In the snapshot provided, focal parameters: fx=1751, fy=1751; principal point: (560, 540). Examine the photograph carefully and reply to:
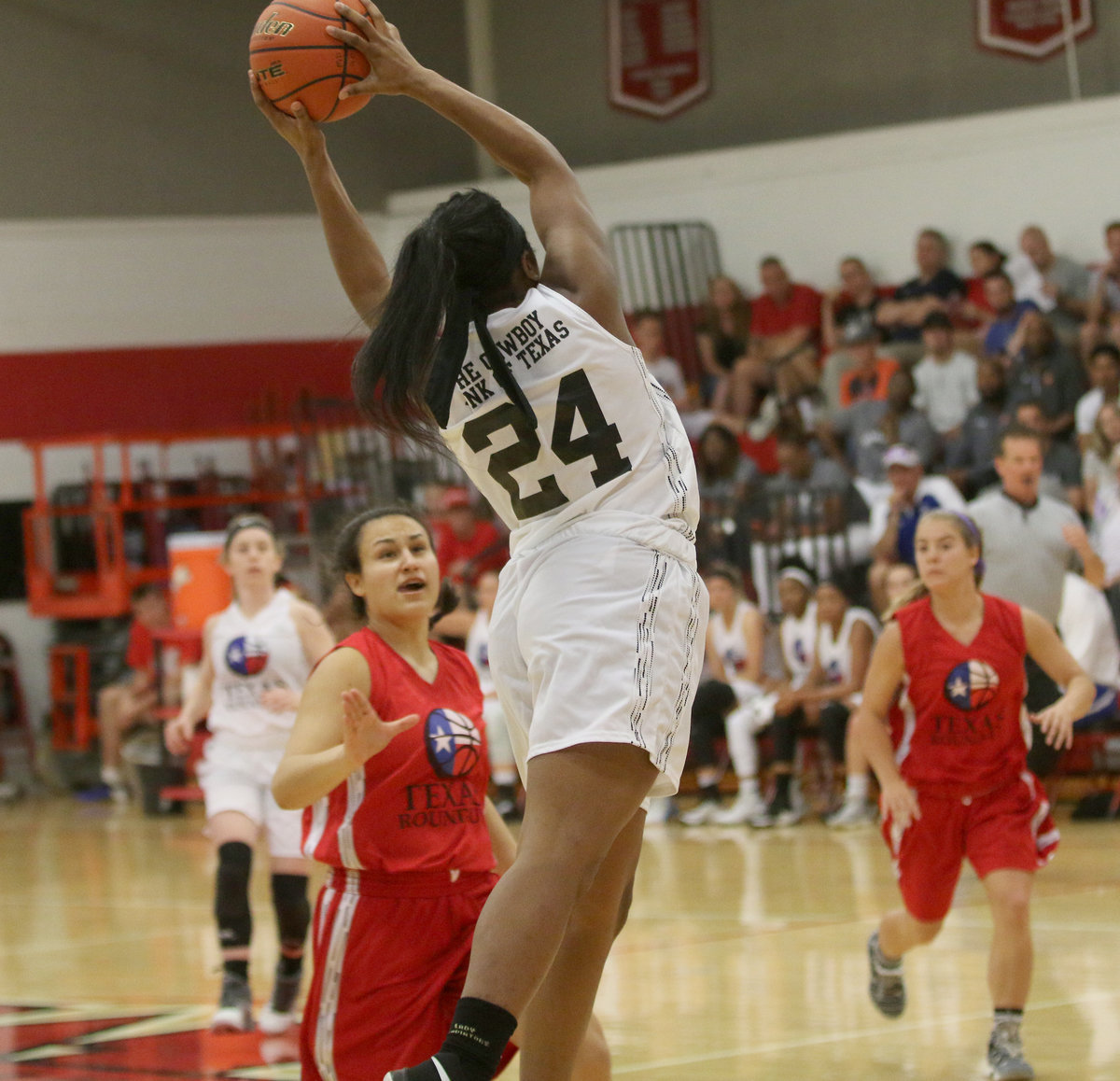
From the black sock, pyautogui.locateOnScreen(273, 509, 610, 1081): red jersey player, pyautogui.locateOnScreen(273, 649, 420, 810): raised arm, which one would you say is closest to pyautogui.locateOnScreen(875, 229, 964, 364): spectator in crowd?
the black sock

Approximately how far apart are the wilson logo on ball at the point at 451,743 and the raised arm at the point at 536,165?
1.06 meters

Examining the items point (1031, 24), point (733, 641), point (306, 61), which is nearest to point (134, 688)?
point (733, 641)

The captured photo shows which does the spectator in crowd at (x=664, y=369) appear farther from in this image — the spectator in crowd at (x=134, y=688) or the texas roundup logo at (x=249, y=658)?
the texas roundup logo at (x=249, y=658)

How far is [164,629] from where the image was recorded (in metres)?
12.6

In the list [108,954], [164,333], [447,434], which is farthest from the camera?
[164,333]

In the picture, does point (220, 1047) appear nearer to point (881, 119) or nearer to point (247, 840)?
point (247, 840)

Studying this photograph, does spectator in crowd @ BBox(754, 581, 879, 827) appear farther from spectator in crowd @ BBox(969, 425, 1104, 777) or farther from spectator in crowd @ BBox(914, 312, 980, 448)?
spectator in crowd @ BBox(914, 312, 980, 448)

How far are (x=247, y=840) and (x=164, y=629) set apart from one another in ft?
23.7

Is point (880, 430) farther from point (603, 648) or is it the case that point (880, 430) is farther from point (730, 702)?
point (603, 648)

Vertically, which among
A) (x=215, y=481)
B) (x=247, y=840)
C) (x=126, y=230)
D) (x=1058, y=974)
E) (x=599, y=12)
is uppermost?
(x=599, y=12)

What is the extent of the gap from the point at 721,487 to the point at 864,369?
4.18 feet

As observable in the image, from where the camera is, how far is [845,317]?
12438 mm

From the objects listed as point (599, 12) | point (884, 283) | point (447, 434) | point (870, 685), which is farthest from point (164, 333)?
point (447, 434)

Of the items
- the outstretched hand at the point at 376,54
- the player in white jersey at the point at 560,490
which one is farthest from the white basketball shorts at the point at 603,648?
the outstretched hand at the point at 376,54
